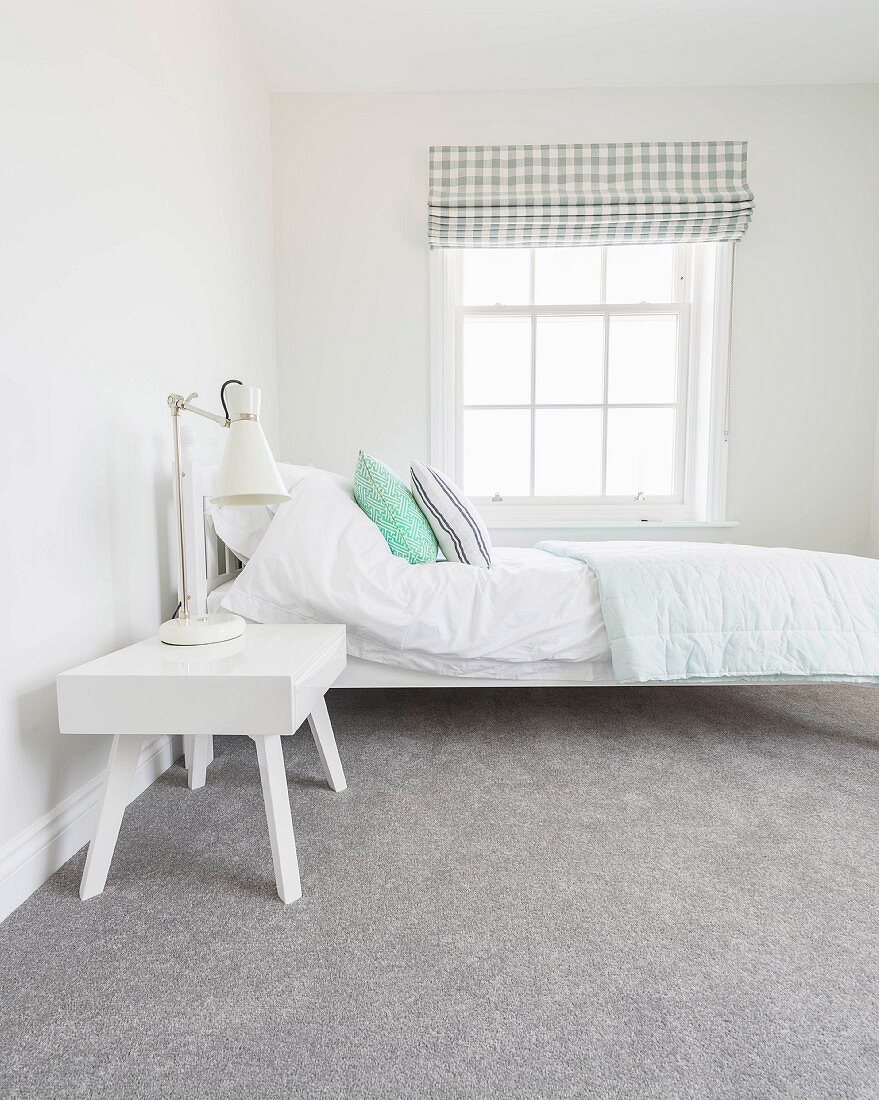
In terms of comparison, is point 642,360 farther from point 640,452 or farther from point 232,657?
point 232,657

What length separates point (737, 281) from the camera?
313 centimetres

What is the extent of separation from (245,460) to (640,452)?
2464mm

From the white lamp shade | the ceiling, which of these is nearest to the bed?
the white lamp shade

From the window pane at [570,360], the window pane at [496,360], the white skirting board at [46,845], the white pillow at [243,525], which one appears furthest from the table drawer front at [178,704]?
the window pane at [570,360]

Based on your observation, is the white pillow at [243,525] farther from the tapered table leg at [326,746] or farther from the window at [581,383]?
the window at [581,383]

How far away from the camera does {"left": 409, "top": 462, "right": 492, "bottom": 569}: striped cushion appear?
6.98ft

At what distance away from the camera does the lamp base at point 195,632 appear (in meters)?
1.46

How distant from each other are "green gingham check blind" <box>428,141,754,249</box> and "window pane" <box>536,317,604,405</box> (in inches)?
17.4

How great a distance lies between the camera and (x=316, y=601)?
6.03 ft

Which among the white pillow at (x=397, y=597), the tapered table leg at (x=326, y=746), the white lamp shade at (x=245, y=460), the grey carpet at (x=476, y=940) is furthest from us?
the white pillow at (x=397, y=597)

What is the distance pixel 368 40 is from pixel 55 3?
1658mm

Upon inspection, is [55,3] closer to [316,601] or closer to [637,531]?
[316,601]

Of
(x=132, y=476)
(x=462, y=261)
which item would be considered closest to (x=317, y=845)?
(x=132, y=476)

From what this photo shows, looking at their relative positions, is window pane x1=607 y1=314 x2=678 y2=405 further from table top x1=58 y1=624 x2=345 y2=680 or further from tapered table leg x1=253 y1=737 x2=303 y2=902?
tapered table leg x1=253 y1=737 x2=303 y2=902
